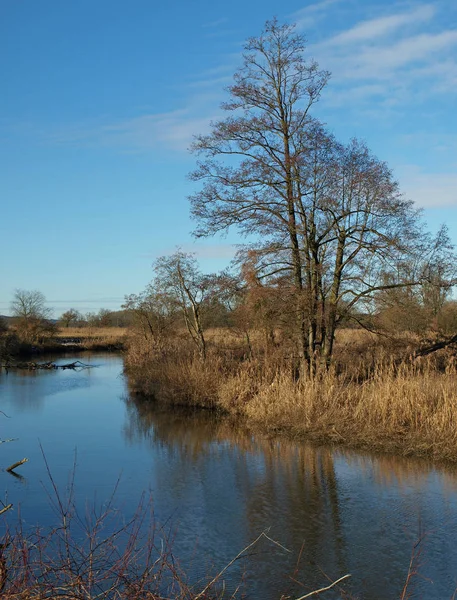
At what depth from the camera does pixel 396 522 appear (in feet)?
24.6

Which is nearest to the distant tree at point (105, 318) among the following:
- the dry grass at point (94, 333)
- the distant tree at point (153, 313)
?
the dry grass at point (94, 333)

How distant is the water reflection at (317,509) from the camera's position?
598 centimetres

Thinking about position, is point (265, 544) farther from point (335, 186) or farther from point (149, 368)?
point (149, 368)

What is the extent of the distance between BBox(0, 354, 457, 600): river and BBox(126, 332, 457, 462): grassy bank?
1.84 feet

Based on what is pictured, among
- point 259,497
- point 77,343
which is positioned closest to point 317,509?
point 259,497

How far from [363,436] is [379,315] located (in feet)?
15.2

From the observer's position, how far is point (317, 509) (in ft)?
26.7

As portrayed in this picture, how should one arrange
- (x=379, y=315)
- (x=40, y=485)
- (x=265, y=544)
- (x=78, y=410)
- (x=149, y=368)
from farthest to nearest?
(x=149, y=368), (x=78, y=410), (x=379, y=315), (x=40, y=485), (x=265, y=544)

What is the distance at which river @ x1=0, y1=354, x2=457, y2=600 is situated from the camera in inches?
238

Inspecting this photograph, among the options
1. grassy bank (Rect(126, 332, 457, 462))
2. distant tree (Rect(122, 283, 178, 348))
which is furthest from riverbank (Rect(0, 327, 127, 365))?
grassy bank (Rect(126, 332, 457, 462))

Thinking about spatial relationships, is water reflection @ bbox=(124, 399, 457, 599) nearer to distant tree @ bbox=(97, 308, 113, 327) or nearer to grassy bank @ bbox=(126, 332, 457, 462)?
grassy bank @ bbox=(126, 332, 457, 462)

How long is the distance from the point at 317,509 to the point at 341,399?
5102 mm

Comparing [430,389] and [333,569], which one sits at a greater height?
[430,389]

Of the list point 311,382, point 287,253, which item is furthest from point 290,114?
point 311,382
